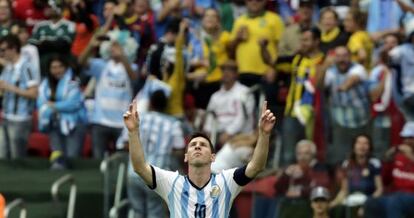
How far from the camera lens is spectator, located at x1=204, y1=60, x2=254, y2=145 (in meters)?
19.8

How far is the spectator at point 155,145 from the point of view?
18.4m

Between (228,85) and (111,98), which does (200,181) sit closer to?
(228,85)

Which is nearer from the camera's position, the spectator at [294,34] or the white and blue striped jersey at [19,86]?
the white and blue striped jersey at [19,86]

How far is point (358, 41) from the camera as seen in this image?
19.8m

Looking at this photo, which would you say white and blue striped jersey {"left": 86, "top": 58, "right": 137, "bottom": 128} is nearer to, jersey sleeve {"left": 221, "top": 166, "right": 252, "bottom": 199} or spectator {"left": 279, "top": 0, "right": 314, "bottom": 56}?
spectator {"left": 279, "top": 0, "right": 314, "bottom": 56}

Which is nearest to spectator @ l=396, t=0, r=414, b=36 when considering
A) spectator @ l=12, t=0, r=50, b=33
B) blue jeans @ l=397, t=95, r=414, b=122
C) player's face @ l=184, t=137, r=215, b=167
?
blue jeans @ l=397, t=95, r=414, b=122

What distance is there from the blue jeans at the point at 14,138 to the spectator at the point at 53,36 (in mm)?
980

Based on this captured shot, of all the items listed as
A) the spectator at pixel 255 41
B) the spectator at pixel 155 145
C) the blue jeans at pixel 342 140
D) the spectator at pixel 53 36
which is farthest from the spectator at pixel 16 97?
the blue jeans at pixel 342 140

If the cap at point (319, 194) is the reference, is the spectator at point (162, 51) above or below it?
above

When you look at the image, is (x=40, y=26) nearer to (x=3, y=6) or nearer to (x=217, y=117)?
(x=3, y=6)

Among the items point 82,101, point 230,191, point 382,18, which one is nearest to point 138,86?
point 82,101

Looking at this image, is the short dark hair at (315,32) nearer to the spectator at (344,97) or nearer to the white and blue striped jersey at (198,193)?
the spectator at (344,97)

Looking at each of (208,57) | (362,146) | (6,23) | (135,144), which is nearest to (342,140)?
(362,146)

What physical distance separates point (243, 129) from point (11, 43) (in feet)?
10.6
